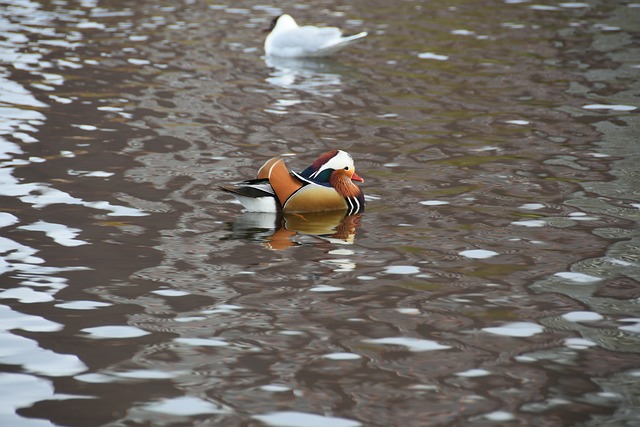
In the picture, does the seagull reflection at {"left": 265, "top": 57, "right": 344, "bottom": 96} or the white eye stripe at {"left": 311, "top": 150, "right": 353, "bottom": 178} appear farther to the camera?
the seagull reflection at {"left": 265, "top": 57, "right": 344, "bottom": 96}

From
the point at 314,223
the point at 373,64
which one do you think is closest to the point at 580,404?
the point at 314,223

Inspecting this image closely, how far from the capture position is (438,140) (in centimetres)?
1312

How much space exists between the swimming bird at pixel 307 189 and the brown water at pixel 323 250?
173 millimetres

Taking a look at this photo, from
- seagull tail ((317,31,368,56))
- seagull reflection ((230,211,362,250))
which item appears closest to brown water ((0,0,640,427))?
seagull reflection ((230,211,362,250))

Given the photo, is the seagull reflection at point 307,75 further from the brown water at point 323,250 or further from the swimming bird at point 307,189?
the swimming bird at point 307,189

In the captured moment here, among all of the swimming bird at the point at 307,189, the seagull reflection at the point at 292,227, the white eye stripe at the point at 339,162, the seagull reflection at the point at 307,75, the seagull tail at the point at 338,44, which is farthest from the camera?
the seagull tail at the point at 338,44

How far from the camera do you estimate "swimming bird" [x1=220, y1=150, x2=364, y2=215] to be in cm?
975

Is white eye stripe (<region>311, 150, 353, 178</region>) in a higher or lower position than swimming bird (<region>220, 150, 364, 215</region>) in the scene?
higher

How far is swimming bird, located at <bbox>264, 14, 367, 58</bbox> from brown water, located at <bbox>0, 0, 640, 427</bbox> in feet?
3.33

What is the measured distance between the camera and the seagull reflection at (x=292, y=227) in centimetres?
923

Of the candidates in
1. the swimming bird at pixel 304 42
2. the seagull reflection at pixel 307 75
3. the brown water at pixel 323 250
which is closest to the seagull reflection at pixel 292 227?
the brown water at pixel 323 250

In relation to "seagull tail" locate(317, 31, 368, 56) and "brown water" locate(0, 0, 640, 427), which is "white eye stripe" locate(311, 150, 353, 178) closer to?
A: "brown water" locate(0, 0, 640, 427)

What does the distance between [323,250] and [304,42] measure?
11387mm

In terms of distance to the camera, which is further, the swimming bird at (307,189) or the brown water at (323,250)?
the swimming bird at (307,189)
